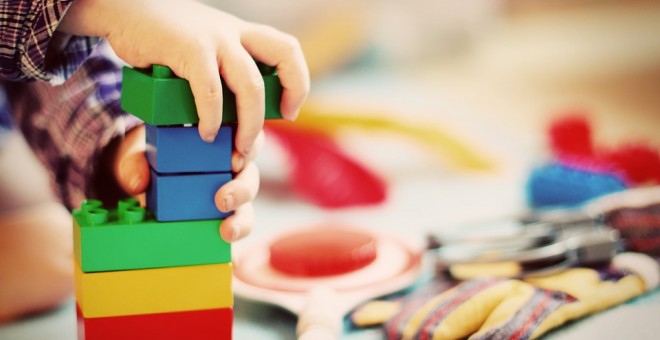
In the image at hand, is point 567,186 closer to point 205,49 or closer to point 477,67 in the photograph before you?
point 205,49

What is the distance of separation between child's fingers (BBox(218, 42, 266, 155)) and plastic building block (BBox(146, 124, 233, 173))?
16mm

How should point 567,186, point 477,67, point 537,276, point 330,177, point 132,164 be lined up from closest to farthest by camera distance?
point 132,164 → point 537,276 → point 567,186 → point 330,177 → point 477,67

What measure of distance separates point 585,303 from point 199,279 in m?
0.33

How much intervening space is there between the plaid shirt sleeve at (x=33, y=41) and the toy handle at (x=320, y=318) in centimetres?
28

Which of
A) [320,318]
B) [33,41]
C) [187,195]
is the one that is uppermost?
[33,41]

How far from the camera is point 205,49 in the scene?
542 mm

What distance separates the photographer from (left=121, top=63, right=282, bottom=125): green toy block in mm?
543

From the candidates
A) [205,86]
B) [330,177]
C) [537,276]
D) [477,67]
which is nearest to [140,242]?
[205,86]

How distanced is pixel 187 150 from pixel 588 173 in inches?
23.5

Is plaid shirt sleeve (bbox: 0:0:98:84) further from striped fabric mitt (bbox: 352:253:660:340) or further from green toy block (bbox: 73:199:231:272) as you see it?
striped fabric mitt (bbox: 352:253:660:340)

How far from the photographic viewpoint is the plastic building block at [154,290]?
56 cm

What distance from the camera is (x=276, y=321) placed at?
71 cm

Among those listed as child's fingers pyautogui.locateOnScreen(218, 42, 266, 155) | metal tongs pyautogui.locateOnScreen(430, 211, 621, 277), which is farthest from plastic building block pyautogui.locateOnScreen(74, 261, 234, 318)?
metal tongs pyautogui.locateOnScreen(430, 211, 621, 277)

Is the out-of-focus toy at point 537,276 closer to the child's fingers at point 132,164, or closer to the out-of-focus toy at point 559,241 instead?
the out-of-focus toy at point 559,241
